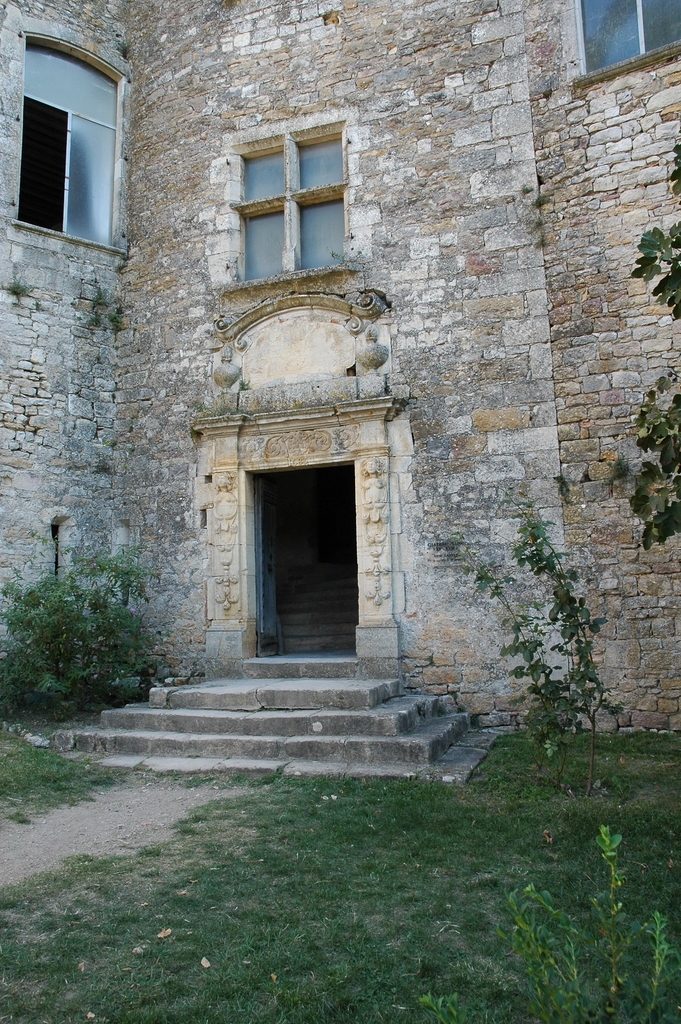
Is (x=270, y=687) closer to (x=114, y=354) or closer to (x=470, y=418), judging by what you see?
(x=470, y=418)

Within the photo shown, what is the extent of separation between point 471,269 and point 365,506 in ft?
7.29

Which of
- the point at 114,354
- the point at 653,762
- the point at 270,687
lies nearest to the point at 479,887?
the point at 653,762

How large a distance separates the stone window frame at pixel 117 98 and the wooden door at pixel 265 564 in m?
3.12

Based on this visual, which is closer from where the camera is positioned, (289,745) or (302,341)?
(289,745)

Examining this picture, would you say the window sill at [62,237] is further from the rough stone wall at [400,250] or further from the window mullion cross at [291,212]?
the window mullion cross at [291,212]

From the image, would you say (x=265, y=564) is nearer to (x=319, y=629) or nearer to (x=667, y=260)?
(x=319, y=629)

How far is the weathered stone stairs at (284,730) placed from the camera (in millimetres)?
4793

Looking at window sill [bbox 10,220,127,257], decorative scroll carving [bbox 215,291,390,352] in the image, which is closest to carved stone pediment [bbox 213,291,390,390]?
decorative scroll carving [bbox 215,291,390,352]

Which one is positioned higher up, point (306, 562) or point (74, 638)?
point (306, 562)

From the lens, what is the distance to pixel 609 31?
639 centimetres

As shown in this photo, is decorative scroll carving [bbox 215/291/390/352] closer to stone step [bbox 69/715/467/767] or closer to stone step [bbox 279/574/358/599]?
stone step [bbox 279/574/358/599]

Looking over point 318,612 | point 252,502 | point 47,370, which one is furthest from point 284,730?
point 47,370

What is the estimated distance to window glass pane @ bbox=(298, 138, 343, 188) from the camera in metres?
7.42

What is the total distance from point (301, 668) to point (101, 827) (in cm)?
273
